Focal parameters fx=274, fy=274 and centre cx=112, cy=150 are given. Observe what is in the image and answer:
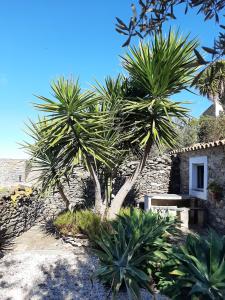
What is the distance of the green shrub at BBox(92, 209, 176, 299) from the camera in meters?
3.17

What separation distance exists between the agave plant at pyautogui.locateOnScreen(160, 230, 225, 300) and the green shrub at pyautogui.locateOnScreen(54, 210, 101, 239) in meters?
3.61

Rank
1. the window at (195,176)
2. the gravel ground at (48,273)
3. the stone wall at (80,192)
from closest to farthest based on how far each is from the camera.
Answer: the gravel ground at (48,273)
the stone wall at (80,192)
the window at (195,176)

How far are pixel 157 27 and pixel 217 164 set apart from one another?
6747 mm

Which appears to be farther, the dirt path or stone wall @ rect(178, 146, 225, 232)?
stone wall @ rect(178, 146, 225, 232)

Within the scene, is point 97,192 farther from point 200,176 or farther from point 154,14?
point 154,14

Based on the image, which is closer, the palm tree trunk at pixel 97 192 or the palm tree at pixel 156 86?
the palm tree at pixel 156 86

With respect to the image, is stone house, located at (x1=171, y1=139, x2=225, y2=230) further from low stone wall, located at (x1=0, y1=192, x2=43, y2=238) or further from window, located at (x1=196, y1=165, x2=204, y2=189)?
low stone wall, located at (x1=0, y1=192, x2=43, y2=238)

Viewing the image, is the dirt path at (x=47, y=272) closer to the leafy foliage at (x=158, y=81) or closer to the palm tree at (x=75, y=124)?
the palm tree at (x=75, y=124)

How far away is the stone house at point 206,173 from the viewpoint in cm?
795

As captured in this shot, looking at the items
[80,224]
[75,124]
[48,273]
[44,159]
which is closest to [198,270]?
[48,273]

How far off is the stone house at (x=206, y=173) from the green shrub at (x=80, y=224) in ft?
12.1

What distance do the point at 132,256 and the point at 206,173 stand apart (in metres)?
6.12

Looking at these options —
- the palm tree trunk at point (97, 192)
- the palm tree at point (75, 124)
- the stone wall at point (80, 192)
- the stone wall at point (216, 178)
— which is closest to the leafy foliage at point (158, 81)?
the palm tree at point (75, 124)

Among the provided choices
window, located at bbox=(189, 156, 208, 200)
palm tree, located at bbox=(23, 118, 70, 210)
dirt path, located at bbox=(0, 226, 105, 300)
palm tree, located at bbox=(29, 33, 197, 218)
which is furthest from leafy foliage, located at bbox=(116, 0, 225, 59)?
window, located at bbox=(189, 156, 208, 200)
